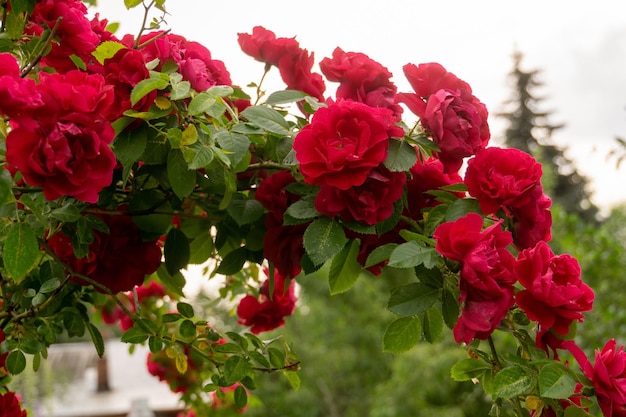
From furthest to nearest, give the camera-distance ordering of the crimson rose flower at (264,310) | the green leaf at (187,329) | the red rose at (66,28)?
the crimson rose flower at (264,310), the green leaf at (187,329), the red rose at (66,28)

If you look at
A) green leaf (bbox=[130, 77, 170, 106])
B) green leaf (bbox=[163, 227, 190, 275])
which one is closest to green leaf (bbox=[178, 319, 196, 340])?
green leaf (bbox=[163, 227, 190, 275])

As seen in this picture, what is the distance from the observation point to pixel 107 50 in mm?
789

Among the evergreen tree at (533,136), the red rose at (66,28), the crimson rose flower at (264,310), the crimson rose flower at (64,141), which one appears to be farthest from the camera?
the evergreen tree at (533,136)

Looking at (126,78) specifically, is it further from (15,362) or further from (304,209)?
(15,362)

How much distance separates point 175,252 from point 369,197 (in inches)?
13.1

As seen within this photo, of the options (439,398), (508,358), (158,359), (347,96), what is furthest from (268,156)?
(439,398)

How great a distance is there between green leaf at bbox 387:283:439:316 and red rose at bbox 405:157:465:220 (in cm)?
12

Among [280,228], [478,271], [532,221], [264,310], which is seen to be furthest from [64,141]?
[264,310]

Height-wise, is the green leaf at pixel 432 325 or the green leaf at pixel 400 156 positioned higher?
the green leaf at pixel 400 156

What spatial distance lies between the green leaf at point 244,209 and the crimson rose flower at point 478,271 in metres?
0.25

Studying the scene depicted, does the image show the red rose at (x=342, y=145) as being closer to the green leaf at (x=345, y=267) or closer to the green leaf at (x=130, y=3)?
the green leaf at (x=345, y=267)

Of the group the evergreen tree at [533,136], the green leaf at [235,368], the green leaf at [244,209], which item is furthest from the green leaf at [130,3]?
the evergreen tree at [533,136]

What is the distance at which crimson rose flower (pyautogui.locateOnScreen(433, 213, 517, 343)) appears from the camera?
27.5 inches

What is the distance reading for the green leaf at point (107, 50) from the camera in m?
0.79
